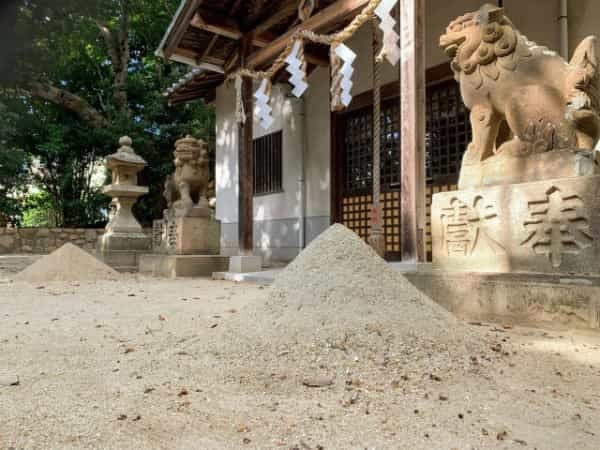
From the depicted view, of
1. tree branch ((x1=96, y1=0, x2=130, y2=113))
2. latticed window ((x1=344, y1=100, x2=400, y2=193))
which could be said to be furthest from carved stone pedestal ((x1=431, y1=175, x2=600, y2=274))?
tree branch ((x1=96, y1=0, x2=130, y2=113))

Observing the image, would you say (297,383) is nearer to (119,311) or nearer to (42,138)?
(119,311)

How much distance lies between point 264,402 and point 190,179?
642 centimetres

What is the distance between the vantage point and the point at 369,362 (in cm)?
185

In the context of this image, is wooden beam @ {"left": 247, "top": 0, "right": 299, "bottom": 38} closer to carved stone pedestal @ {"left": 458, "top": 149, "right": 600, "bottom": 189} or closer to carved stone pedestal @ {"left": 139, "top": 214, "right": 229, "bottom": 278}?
carved stone pedestal @ {"left": 139, "top": 214, "right": 229, "bottom": 278}

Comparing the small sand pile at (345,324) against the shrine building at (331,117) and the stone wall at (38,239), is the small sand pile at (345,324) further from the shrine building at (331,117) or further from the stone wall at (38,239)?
the stone wall at (38,239)

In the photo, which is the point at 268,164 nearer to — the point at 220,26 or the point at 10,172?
the point at 220,26

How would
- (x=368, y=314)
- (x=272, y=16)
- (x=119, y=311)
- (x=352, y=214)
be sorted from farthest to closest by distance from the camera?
(x=352, y=214) → (x=272, y=16) → (x=119, y=311) → (x=368, y=314)

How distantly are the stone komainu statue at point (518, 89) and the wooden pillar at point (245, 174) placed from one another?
12.7 feet

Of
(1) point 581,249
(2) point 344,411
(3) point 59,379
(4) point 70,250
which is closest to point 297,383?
(2) point 344,411

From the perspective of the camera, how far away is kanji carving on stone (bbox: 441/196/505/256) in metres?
3.32

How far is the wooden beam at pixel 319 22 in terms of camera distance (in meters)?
5.32

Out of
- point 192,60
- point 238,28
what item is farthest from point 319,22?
point 192,60

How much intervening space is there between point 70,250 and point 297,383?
608 cm

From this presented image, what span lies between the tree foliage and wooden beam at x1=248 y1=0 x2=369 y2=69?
7990mm
